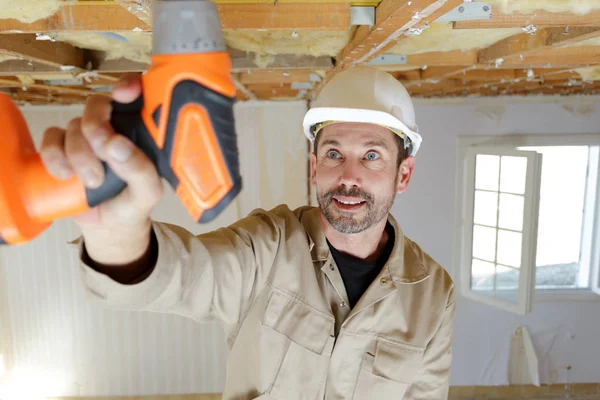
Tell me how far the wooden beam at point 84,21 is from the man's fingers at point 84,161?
745 mm

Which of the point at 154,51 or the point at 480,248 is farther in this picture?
the point at 480,248

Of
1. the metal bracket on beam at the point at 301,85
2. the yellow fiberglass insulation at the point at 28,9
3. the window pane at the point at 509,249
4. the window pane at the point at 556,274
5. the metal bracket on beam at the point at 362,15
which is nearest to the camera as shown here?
the yellow fiberglass insulation at the point at 28,9

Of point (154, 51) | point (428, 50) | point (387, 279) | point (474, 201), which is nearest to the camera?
point (154, 51)

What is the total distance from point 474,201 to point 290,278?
2975 millimetres

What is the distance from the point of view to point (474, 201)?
3.70 meters

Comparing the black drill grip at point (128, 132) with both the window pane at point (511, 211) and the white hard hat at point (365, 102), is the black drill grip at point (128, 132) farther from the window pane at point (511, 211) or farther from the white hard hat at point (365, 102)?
the window pane at point (511, 211)

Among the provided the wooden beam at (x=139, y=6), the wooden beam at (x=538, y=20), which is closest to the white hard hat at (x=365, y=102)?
the wooden beam at (x=538, y=20)

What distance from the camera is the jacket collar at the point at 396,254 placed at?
1.28 metres

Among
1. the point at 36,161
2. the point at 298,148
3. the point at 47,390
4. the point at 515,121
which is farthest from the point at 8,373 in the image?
the point at 515,121

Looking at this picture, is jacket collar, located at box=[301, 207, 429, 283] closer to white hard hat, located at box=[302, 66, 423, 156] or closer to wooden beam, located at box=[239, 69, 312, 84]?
white hard hat, located at box=[302, 66, 423, 156]

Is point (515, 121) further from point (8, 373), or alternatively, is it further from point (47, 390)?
point (8, 373)

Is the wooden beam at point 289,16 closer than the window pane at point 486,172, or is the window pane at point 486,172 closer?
the wooden beam at point 289,16

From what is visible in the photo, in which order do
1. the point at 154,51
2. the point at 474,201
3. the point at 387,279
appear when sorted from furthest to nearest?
1. the point at 474,201
2. the point at 387,279
3. the point at 154,51

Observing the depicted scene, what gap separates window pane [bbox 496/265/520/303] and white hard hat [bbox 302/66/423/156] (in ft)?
9.28
